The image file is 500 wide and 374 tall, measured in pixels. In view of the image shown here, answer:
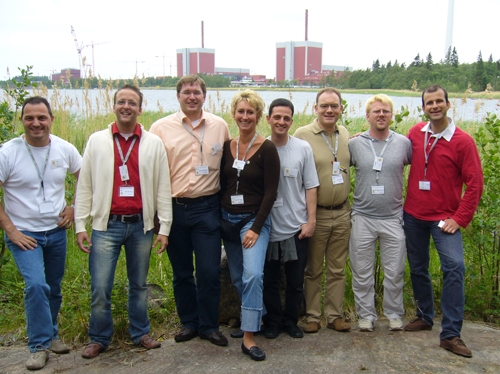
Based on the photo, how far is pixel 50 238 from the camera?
11.7 ft

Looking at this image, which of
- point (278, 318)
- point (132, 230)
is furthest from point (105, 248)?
point (278, 318)

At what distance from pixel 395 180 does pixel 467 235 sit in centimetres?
119

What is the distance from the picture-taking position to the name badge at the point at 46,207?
3.50 metres

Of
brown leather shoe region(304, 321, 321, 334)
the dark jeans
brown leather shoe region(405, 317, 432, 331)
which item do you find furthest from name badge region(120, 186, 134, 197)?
brown leather shoe region(405, 317, 432, 331)

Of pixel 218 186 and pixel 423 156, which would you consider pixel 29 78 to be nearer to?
pixel 218 186

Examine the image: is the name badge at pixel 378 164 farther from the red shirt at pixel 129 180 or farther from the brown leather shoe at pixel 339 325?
the red shirt at pixel 129 180

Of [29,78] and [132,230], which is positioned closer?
[132,230]

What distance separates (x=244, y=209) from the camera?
370 cm

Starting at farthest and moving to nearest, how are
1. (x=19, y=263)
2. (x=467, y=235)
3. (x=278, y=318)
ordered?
(x=467, y=235) → (x=278, y=318) → (x=19, y=263)

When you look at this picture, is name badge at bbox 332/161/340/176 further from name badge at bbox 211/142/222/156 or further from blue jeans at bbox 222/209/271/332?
name badge at bbox 211/142/222/156

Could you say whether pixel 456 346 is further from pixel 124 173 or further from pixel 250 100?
pixel 124 173

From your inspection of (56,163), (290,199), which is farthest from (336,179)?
(56,163)

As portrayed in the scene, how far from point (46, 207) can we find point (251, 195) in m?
1.49

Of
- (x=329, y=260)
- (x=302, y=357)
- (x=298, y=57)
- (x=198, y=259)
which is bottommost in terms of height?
(x=302, y=357)
